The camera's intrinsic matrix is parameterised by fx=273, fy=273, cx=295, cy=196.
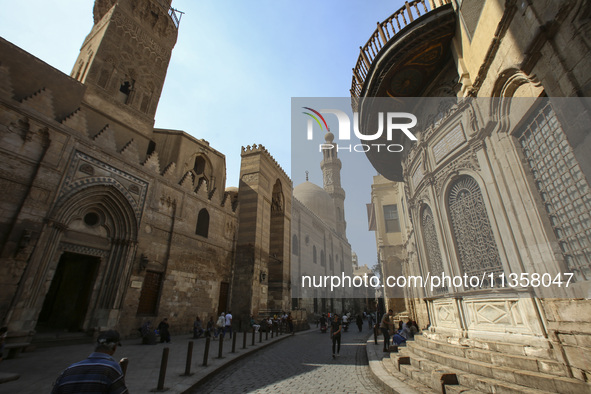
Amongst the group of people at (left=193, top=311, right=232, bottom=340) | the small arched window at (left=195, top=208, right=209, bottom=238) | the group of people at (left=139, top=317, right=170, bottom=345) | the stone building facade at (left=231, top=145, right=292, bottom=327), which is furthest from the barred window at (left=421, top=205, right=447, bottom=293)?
the small arched window at (left=195, top=208, right=209, bottom=238)

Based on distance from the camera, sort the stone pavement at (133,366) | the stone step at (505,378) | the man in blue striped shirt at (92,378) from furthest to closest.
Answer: the stone pavement at (133,366), the stone step at (505,378), the man in blue striped shirt at (92,378)

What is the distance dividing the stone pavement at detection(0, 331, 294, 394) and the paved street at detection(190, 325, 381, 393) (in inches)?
11.7

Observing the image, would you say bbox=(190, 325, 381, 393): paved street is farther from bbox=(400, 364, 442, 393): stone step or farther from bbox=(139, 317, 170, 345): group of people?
bbox=(139, 317, 170, 345): group of people

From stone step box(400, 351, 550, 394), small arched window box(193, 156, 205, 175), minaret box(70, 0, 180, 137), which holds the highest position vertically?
minaret box(70, 0, 180, 137)

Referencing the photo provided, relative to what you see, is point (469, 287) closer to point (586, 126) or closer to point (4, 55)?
point (586, 126)

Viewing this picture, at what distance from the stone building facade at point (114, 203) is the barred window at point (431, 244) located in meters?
9.65

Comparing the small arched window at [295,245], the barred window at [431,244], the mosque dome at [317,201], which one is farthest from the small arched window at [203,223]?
the mosque dome at [317,201]

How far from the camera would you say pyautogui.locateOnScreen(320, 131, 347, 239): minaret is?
42144 mm

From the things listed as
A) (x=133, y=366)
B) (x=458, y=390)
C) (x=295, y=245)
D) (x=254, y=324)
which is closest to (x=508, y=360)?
(x=458, y=390)

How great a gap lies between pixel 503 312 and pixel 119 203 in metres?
11.1

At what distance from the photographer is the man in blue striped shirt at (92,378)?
6.07 ft

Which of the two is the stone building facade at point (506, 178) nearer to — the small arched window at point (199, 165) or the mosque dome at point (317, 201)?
the small arched window at point (199, 165)

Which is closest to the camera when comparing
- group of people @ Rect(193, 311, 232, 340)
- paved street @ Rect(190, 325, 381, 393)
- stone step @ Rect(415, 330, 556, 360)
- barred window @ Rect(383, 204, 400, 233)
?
stone step @ Rect(415, 330, 556, 360)

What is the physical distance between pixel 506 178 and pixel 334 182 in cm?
3989
